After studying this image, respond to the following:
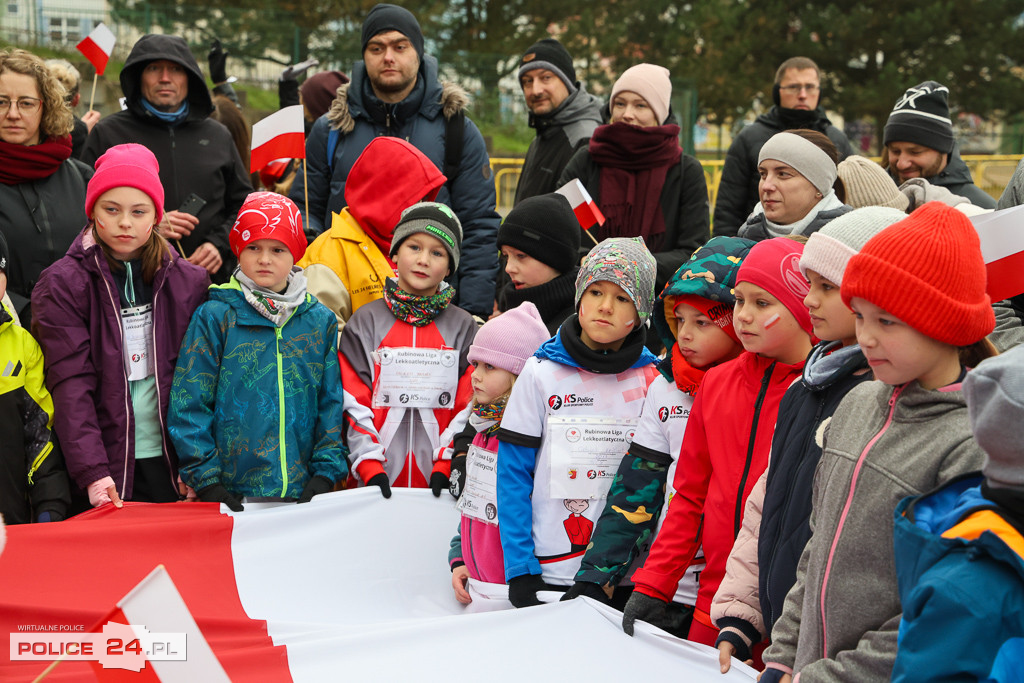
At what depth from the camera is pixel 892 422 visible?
7.35 ft

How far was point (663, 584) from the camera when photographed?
10.0ft

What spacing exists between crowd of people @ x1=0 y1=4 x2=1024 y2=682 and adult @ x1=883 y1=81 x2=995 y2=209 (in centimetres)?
2

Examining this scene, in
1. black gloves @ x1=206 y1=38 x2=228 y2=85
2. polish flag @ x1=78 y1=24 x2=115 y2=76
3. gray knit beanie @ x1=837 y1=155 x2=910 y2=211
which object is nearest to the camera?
gray knit beanie @ x1=837 y1=155 x2=910 y2=211

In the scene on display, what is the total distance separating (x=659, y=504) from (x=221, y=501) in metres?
1.74

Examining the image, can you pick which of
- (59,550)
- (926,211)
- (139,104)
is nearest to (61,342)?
(59,550)

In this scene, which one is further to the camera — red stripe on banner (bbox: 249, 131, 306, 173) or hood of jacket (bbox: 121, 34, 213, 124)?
red stripe on banner (bbox: 249, 131, 306, 173)

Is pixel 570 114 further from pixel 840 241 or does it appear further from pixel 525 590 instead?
pixel 840 241

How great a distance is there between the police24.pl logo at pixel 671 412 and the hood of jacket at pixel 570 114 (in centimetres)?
349

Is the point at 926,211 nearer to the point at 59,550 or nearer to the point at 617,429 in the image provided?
the point at 617,429

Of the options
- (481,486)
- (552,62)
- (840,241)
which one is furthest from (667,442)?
(552,62)

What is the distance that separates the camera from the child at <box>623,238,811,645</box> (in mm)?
2885

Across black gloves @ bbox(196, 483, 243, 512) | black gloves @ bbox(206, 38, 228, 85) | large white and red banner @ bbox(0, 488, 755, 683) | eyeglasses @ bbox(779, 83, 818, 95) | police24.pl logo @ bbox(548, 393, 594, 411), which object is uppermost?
black gloves @ bbox(206, 38, 228, 85)

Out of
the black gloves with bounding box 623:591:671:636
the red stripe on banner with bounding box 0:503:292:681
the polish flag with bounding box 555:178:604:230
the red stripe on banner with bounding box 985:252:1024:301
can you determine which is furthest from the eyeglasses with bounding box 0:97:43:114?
the red stripe on banner with bounding box 985:252:1024:301

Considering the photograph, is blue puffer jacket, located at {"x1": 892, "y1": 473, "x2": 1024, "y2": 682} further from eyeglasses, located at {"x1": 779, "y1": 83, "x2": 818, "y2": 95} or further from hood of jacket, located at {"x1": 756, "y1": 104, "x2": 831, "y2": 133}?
eyeglasses, located at {"x1": 779, "y1": 83, "x2": 818, "y2": 95}
